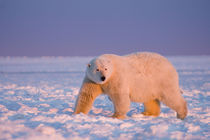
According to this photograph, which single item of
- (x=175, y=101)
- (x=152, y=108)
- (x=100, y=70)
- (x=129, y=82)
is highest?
(x=100, y=70)

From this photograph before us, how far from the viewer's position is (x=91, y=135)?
129 inches

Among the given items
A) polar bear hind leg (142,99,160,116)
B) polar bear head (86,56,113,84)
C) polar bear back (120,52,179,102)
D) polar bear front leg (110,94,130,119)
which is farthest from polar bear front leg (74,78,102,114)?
polar bear hind leg (142,99,160,116)

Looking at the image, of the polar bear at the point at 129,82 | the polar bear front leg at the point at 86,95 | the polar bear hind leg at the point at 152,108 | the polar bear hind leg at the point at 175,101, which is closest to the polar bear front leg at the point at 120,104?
the polar bear at the point at 129,82

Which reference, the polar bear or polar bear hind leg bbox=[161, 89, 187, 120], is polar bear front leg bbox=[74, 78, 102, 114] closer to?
the polar bear

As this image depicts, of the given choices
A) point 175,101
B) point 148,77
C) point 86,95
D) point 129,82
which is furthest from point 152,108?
point 86,95

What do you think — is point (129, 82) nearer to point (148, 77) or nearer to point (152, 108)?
point (148, 77)

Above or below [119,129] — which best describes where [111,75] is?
above

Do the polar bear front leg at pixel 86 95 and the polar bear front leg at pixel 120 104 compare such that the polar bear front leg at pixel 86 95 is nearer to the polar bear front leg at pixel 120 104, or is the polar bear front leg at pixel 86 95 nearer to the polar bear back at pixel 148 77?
the polar bear front leg at pixel 120 104

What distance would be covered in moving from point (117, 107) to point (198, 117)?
66.4 inches

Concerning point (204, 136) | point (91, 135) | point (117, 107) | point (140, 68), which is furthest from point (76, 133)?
point (140, 68)

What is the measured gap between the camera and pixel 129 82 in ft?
15.7

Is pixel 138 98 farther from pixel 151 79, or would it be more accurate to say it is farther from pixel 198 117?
pixel 198 117

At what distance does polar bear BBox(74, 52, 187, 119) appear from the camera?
4.57 m

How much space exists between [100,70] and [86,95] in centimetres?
63
